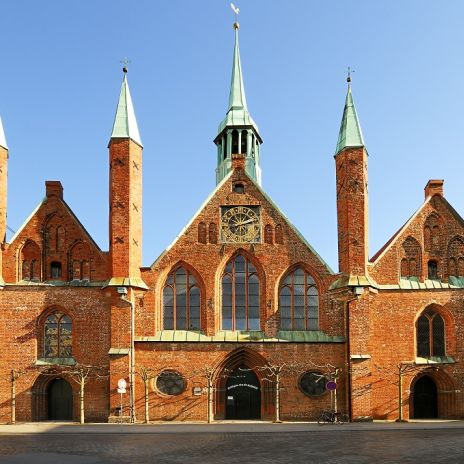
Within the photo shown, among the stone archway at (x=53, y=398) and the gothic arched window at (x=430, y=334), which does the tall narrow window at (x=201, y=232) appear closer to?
the stone archway at (x=53, y=398)

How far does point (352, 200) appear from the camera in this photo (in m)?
36.4

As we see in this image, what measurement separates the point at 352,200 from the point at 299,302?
6.34 meters

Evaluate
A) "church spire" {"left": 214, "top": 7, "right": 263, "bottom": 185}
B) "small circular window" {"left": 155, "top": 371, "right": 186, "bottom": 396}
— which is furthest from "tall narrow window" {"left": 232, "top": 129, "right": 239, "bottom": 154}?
"small circular window" {"left": 155, "top": 371, "right": 186, "bottom": 396}

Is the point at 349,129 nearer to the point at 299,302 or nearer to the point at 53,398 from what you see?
the point at 299,302

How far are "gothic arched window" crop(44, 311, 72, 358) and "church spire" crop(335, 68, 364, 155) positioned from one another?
58.5 ft

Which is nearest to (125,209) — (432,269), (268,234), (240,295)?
(240,295)

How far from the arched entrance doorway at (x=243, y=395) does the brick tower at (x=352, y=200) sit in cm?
774

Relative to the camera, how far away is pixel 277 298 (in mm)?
36656

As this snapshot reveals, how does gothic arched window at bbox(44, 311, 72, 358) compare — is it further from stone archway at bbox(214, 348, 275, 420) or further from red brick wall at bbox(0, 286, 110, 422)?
stone archway at bbox(214, 348, 275, 420)

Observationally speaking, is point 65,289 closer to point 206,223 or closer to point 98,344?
point 98,344

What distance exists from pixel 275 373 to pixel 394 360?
6466 mm

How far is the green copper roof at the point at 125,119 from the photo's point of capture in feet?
121

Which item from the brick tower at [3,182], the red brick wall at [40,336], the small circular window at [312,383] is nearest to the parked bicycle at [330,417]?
the small circular window at [312,383]

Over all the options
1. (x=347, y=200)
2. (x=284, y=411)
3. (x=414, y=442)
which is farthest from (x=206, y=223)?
(x=414, y=442)
